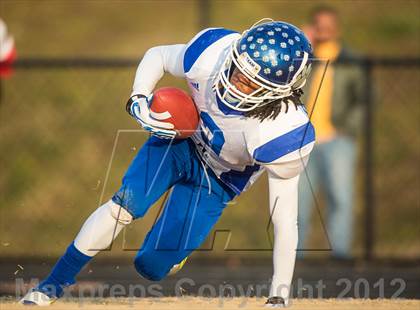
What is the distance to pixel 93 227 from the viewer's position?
5.16 metres

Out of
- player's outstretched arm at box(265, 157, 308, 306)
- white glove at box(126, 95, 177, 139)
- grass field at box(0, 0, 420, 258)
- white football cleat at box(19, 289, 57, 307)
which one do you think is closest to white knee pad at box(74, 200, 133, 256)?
white football cleat at box(19, 289, 57, 307)

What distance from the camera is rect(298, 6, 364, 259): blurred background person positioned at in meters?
8.80

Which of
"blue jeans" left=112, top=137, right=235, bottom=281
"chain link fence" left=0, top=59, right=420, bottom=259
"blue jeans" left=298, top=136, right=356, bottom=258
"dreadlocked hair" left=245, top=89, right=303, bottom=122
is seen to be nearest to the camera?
"dreadlocked hair" left=245, top=89, right=303, bottom=122

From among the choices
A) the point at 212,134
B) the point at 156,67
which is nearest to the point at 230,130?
the point at 212,134

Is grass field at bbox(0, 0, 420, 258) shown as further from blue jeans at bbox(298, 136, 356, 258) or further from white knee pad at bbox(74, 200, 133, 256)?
white knee pad at bbox(74, 200, 133, 256)

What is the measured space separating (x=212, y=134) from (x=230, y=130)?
0.49 ft

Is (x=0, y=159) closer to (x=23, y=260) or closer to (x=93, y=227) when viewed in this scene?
(x=23, y=260)

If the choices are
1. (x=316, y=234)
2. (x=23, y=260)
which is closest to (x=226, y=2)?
(x=316, y=234)

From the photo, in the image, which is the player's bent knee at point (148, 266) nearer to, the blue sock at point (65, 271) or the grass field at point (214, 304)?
the grass field at point (214, 304)

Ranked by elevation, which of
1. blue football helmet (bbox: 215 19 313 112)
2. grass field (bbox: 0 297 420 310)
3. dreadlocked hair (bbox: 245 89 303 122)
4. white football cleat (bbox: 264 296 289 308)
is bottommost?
grass field (bbox: 0 297 420 310)

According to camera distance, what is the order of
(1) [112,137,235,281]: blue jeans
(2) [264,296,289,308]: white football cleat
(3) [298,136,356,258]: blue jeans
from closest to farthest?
(2) [264,296,289,308]: white football cleat
(1) [112,137,235,281]: blue jeans
(3) [298,136,356,258]: blue jeans

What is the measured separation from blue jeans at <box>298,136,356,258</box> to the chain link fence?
67 cm

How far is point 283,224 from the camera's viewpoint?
489 centimetres

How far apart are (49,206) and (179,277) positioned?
114 inches
